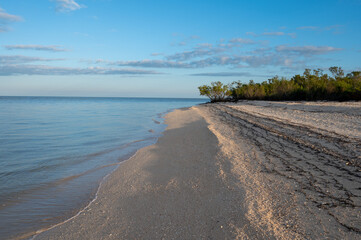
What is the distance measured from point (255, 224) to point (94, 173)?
16.3 feet

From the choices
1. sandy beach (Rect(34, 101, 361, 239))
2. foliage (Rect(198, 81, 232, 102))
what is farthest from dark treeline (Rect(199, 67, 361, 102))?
sandy beach (Rect(34, 101, 361, 239))

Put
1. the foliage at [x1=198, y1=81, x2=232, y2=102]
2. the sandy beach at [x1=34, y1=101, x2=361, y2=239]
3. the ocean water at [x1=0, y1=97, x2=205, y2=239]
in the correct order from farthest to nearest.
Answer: the foliage at [x1=198, y1=81, x2=232, y2=102]
the ocean water at [x1=0, y1=97, x2=205, y2=239]
the sandy beach at [x1=34, y1=101, x2=361, y2=239]

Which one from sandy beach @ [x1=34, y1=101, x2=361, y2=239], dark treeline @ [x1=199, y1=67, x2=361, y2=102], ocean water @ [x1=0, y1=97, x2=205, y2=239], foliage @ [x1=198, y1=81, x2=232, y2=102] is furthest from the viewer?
foliage @ [x1=198, y1=81, x2=232, y2=102]

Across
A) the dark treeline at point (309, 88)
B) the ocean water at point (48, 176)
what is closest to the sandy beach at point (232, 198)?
the ocean water at point (48, 176)

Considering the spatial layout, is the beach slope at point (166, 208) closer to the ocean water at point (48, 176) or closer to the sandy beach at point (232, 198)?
the sandy beach at point (232, 198)

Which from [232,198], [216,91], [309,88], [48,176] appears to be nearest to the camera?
[232,198]

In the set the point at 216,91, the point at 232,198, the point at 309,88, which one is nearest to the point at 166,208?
the point at 232,198

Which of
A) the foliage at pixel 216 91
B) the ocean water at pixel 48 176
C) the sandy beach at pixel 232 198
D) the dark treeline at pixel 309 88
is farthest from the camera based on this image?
the foliage at pixel 216 91

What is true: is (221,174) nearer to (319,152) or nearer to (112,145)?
(319,152)

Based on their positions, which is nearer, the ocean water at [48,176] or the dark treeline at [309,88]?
the ocean water at [48,176]

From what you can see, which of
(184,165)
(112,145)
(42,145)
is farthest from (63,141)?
(184,165)

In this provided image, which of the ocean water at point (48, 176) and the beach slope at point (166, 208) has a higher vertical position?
the beach slope at point (166, 208)

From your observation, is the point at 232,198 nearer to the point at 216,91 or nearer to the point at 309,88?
the point at 309,88

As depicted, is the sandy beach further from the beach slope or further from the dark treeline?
the dark treeline
